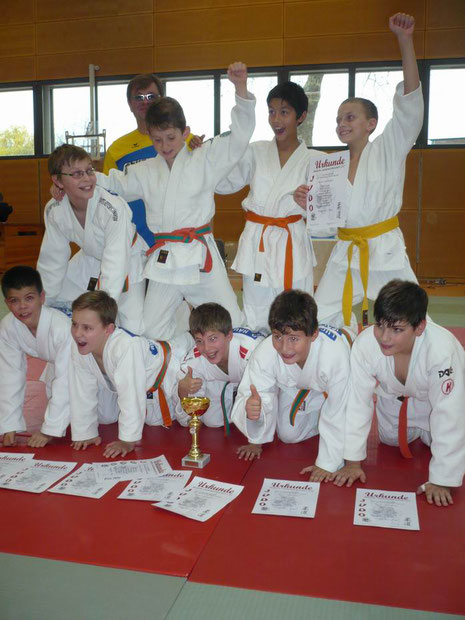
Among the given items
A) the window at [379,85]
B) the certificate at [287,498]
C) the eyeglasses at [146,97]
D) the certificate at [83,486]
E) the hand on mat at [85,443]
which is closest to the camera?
the certificate at [287,498]

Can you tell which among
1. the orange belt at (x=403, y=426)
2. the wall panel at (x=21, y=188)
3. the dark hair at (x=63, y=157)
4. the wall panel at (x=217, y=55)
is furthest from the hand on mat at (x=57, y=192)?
the wall panel at (x=21, y=188)

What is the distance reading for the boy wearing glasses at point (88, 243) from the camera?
3572 millimetres

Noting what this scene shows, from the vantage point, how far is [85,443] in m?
3.34

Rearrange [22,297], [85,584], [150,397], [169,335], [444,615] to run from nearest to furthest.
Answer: [444,615] < [85,584] < [22,297] < [150,397] < [169,335]

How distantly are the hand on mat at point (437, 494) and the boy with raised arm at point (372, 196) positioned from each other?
1323 millimetres

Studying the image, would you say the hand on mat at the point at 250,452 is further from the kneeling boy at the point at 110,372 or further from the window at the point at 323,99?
the window at the point at 323,99

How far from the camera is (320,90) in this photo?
412 inches

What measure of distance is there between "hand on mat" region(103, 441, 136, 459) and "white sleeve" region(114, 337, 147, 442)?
0.03 meters

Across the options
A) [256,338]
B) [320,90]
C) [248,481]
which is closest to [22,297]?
[256,338]

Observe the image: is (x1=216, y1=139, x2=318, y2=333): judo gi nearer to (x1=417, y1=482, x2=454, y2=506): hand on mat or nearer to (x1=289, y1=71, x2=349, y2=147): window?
(x1=417, y1=482, x2=454, y2=506): hand on mat

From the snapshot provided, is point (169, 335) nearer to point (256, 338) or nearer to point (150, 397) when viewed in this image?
point (150, 397)

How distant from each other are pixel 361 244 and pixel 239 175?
1063mm

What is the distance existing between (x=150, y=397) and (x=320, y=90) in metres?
8.49

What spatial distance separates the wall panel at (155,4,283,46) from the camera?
10562mm
